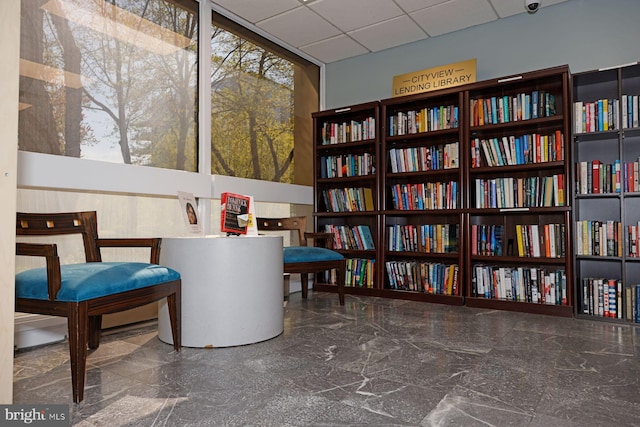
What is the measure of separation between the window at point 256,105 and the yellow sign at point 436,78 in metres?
1.10

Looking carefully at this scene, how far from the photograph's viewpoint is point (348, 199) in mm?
4281

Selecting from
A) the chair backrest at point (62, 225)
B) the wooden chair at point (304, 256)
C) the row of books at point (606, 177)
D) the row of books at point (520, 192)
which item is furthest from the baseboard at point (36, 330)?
the row of books at point (606, 177)

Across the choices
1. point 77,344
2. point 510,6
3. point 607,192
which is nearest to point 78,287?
point 77,344

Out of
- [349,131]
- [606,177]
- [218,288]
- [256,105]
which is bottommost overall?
[218,288]

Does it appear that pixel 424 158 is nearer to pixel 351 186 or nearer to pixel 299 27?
pixel 351 186

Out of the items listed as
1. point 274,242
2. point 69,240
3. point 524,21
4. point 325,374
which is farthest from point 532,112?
point 69,240

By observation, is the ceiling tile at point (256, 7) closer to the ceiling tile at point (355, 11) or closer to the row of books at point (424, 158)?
the ceiling tile at point (355, 11)

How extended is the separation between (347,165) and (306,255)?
1.39 m

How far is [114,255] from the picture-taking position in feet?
9.42

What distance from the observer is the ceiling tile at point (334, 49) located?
167 inches

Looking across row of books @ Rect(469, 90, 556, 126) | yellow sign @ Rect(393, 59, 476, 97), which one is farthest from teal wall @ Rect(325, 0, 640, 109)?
row of books @ Rect(469, 90, 556, 126)

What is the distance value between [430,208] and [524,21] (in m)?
1.83

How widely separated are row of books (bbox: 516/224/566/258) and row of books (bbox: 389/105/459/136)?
1086mm

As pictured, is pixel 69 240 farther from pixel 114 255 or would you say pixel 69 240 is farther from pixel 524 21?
pixel 524 21
